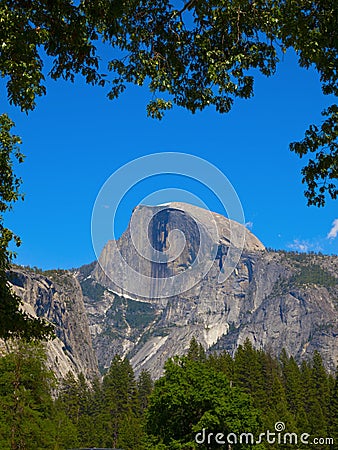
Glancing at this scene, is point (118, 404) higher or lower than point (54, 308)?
lower

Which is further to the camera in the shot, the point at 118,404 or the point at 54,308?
the point at 54,308

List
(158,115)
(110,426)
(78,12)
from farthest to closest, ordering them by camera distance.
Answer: (110,426), (158,115), (78,12)

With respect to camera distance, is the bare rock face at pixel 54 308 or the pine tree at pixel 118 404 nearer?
the pine tree at pixel 118 404

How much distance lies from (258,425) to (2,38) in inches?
1173

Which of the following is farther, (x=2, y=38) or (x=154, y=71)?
(x=154, y=71)

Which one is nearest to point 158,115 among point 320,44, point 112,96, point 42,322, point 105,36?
point 112,96

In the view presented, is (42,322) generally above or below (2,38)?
below

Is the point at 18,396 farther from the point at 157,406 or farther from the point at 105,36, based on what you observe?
the point at 105,36

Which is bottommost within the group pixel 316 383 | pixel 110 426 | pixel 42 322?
pixel 42 322

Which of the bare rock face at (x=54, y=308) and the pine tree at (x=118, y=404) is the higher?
the bare rock face at (x=54, y=308)

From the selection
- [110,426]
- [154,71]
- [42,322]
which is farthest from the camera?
[110,426]

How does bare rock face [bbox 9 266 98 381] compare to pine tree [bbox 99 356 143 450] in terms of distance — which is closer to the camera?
pine tree [bbox 99 356 143 450]

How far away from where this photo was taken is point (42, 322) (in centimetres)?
1051

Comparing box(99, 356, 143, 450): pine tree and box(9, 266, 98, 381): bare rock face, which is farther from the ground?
box(9, 266, 98, 381): bare rock face
